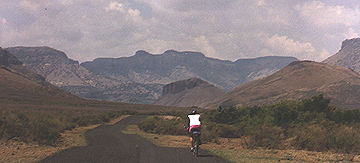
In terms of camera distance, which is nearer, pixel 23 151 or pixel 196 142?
pixel 196 142

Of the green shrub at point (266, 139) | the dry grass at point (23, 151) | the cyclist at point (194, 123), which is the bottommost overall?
the dry grass at point (23, 151)

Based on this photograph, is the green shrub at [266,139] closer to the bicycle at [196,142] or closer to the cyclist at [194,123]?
the cyclist at [194,123]

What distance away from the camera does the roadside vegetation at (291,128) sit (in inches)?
741

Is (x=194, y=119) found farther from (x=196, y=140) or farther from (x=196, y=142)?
(x=196, y=142)

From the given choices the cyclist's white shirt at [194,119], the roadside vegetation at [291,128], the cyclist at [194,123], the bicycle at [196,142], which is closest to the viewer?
the bicycle at [196,142]

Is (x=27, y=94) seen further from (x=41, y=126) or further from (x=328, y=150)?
(x=328, y=150)

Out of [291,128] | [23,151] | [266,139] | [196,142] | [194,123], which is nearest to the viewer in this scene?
[196,142]

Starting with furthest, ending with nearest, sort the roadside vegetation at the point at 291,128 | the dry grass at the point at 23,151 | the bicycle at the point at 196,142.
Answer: the roadside vegetation at the point at 291,128 → the dry grass at the point at 23,151 → the bicycle at the point at 196,142

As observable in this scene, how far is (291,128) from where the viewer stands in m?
26.0

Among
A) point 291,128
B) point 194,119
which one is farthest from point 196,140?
point 291,128

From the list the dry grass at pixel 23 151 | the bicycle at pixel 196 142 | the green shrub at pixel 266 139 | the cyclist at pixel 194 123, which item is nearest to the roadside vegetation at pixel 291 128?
the green shrub at pixel 266 139

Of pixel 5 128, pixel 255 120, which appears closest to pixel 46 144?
pixel 5 128

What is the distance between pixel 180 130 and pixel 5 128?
49.0ft

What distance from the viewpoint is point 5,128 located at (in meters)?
24.1
